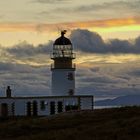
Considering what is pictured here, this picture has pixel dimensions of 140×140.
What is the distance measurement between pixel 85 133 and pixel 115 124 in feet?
10.6

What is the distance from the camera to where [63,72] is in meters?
74.2

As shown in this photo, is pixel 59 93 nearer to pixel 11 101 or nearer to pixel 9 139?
pixel 11 101

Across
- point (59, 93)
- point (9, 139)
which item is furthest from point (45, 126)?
point (59, 93)

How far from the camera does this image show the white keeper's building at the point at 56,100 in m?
72.2

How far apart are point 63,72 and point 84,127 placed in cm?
3430

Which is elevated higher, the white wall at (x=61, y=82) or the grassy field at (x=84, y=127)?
the white wall at (x=61, y=82)

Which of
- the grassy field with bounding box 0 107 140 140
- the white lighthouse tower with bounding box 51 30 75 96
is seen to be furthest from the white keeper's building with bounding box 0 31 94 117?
the grassy field with bounding box 0 107 140 140

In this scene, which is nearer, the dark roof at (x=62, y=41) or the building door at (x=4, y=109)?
the building door at (x=4, y=109)

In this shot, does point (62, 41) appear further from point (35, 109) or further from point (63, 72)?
point (35, 109)

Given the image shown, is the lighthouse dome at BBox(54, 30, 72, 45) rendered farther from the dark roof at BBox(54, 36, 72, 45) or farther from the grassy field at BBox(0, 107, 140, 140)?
the grassy field at BBox(0, 107, 140, 140)

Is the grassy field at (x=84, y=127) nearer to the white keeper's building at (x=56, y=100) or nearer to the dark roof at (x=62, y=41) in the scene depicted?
the white keeper's building at (x=56, y=100)

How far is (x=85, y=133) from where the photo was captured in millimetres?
37000

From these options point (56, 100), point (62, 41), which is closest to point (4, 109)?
point (56, 100)

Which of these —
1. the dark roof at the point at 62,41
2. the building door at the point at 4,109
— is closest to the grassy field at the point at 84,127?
the building door at the point at 4,109
